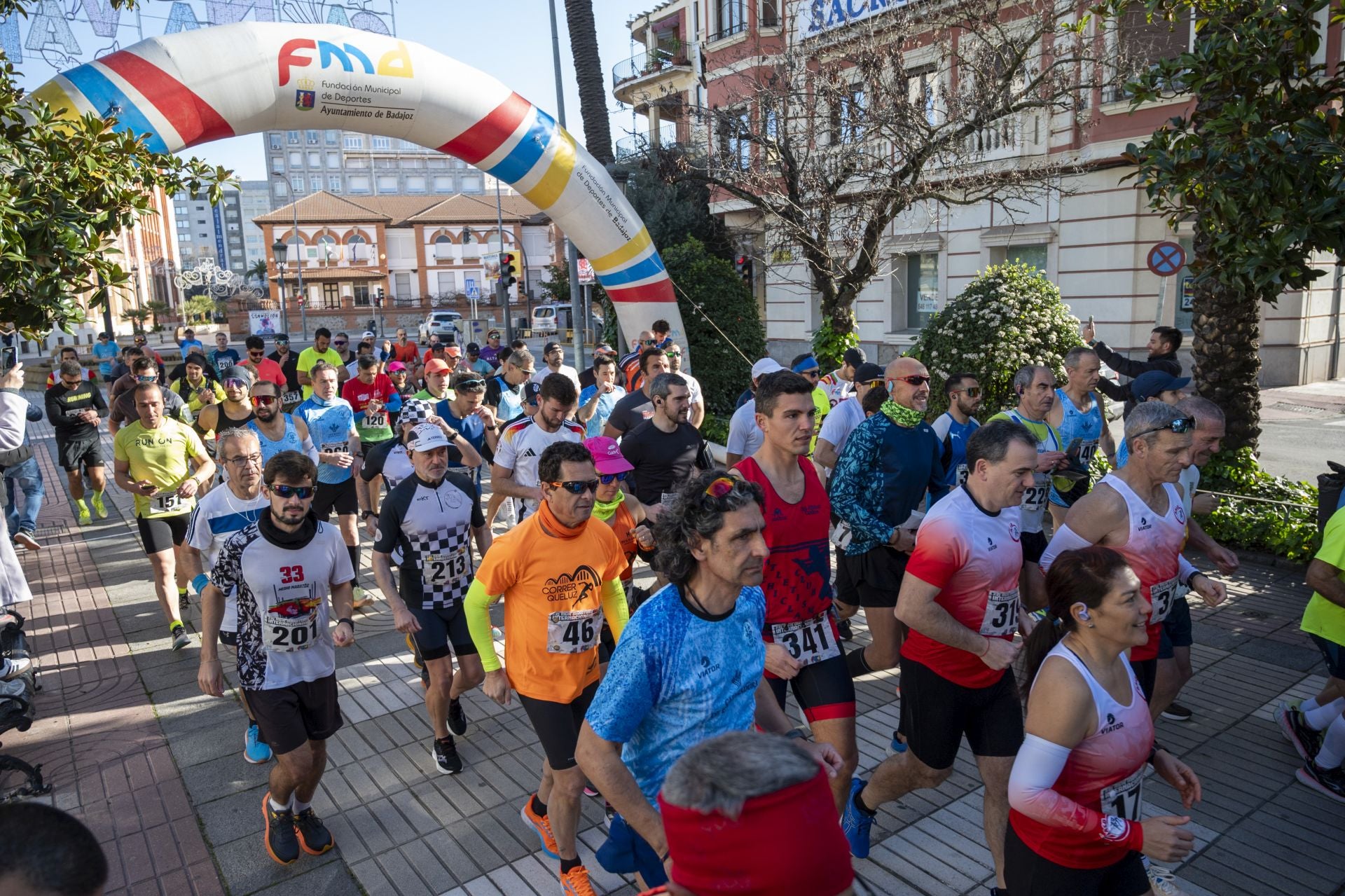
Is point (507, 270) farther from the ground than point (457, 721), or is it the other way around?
point (507, 270)

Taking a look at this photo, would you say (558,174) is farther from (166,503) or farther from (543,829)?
(543,829)

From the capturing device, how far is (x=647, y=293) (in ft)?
41.7

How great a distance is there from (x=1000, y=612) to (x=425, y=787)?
3.18 meters

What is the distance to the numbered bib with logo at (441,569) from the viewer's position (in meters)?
4.80

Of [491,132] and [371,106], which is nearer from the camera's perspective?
[371,106]

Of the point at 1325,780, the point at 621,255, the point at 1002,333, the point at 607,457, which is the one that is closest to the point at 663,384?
the point at 607,457

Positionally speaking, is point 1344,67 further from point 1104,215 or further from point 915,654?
point 1104,215

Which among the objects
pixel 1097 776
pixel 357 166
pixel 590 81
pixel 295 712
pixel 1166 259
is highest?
pixel 357 166

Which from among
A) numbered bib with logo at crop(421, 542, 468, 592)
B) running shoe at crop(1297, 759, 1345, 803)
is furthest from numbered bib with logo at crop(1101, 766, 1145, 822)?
numbered bib with logo at crop(421, 542, 468, 592)

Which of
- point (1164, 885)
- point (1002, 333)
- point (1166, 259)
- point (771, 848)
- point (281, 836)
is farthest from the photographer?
point (1166, 259)

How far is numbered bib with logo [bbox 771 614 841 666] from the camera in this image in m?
3.67

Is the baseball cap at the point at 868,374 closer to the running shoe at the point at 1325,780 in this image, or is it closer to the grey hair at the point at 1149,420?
the grey hair at the point at 1149,420

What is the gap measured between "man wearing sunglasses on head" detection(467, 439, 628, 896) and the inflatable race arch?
5508 mm

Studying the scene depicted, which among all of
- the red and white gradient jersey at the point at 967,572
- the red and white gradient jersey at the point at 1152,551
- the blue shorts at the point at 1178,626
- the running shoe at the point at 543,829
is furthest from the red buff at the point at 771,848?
the blue shorts at the point at 1178,626
